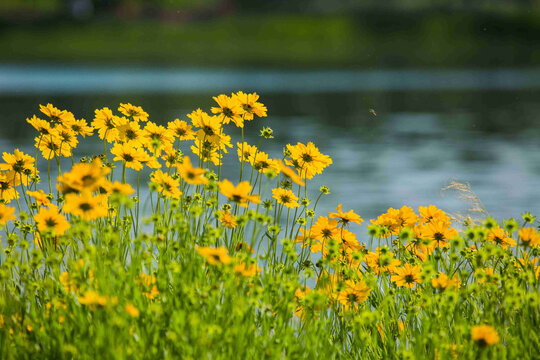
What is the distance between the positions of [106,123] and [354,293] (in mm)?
1307

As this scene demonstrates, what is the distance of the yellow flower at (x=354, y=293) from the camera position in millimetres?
2443

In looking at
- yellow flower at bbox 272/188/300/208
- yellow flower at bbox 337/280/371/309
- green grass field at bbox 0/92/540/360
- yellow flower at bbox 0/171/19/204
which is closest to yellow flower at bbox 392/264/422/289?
green grass field at bbox 0/92/540/360

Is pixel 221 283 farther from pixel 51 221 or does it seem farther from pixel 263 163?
pixel 51 221

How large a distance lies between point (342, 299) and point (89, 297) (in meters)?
1.09

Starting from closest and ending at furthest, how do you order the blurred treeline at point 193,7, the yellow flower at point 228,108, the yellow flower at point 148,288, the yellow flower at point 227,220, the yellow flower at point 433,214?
the yellow flower at point 148,288
the yellow flower at point 227,220
the yellow flower at point 228,108
the yellow flower at point 433,214
the blurred treeline at point 193,7

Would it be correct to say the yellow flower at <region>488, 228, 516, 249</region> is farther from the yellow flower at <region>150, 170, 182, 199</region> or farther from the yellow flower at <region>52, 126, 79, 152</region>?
the yellow flower at <region>52, 126, 79, 152</region>

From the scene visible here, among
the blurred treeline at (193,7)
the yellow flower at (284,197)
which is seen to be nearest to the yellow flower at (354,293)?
the yellow flower at (284,197)

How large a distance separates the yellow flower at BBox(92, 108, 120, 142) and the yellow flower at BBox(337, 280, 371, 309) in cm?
120

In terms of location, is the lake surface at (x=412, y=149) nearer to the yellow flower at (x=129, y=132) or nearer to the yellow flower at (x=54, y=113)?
the yellow flower at (x=129, y=132)

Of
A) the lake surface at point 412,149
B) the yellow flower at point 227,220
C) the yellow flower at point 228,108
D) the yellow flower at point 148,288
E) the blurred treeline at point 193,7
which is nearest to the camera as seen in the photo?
the yellow flower at point 148,288

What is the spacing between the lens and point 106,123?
115 inches

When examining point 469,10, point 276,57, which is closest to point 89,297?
point 276,57

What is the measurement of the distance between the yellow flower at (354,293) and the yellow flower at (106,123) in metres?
1.20

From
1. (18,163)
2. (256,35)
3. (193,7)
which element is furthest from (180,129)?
(193,7)
